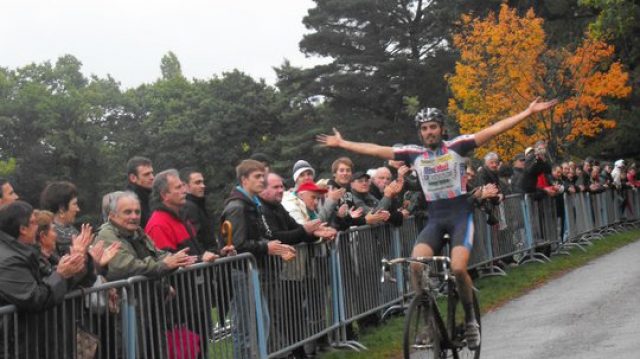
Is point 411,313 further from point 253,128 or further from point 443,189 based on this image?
point 253,128

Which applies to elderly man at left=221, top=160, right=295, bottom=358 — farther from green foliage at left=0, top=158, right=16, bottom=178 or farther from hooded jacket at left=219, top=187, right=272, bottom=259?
green foliage at left=0, top=158, right=16, bottom=178

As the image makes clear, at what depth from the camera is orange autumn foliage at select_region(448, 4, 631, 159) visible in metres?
36.3

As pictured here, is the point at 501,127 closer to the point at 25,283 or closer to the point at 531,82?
the point at 25,283

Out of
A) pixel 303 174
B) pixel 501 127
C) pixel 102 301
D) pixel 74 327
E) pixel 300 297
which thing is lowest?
pixel 300 297

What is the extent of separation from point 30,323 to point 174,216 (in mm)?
2513

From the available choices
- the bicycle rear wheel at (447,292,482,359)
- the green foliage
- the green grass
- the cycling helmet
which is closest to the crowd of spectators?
the cycling helmet

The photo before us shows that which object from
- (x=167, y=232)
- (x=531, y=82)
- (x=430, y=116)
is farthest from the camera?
(x=531, y=82)

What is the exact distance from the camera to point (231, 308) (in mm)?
8125

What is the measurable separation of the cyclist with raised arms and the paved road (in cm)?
133

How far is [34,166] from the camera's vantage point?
7525cm

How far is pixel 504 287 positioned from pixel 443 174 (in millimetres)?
6281

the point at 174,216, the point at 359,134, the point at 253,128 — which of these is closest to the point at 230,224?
the point at 174,216

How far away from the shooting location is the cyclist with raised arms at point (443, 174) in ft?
28.1

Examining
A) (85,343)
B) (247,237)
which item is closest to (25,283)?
(85,343)
